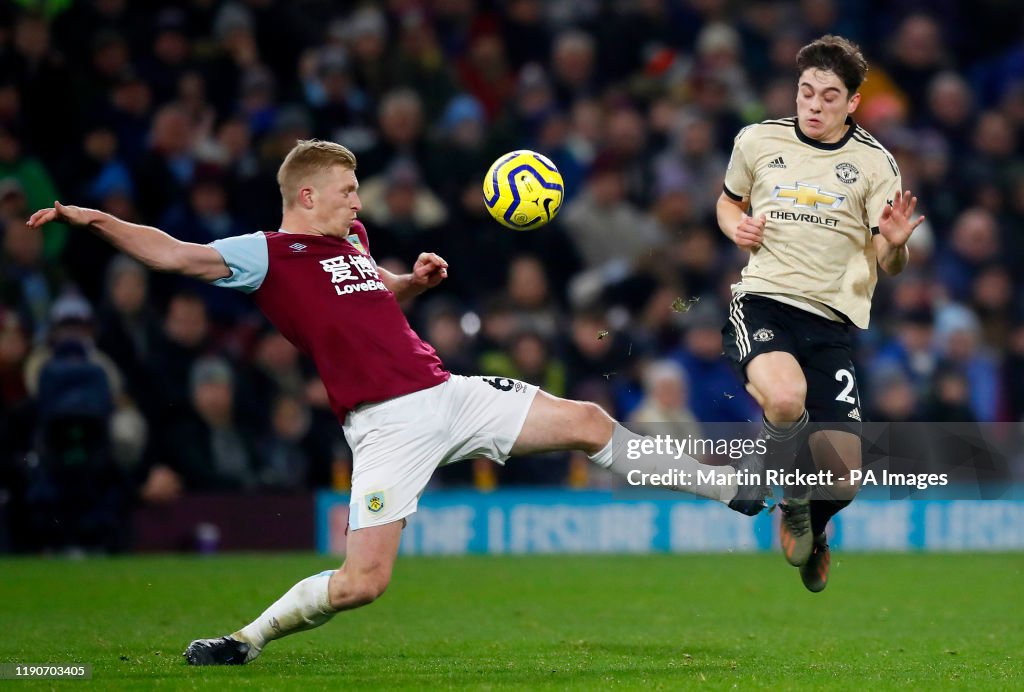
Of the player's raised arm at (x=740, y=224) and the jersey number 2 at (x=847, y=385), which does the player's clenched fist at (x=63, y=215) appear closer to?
the player's raised arm at (x=740, y=224)

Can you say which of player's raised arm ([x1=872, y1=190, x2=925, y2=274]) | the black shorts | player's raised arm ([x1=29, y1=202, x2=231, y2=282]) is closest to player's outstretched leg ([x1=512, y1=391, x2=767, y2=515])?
the black shorts

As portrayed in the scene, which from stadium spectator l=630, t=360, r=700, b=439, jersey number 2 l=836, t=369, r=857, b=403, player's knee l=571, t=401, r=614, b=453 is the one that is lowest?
player's knee l=571, t=401, r=614, b=453

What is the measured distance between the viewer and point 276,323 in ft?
23.2

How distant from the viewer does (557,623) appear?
8.88 meters

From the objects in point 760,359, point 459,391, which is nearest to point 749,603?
point 760,359

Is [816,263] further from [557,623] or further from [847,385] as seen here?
[557,623]

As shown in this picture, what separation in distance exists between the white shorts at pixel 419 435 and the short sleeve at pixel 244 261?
76cm

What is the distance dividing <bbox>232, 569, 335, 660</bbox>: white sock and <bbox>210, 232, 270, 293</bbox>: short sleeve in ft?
4.44

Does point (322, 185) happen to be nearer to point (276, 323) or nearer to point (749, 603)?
point (276, 323)

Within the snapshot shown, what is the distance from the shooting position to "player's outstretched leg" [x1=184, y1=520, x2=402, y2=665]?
6.62m


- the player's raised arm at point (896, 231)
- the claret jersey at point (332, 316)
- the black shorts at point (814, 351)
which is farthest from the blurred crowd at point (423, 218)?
the claret jersey at point (332, 316)

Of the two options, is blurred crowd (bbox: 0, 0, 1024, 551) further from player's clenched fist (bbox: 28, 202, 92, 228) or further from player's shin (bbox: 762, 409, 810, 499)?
player's clenched fist (bbox: 28, 202, 92, 228)

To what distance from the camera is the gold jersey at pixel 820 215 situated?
7836 millimetres

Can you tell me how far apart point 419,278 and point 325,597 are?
1.70 m
